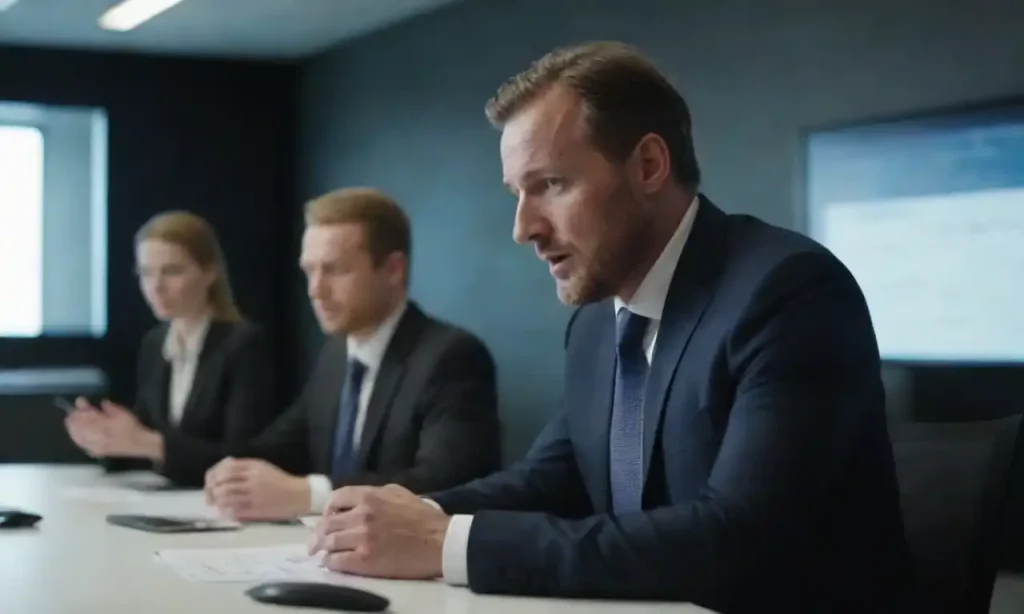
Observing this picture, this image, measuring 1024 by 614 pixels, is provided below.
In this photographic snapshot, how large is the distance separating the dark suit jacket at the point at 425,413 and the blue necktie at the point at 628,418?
30.1 inches

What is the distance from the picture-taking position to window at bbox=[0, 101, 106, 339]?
6309 millimetres

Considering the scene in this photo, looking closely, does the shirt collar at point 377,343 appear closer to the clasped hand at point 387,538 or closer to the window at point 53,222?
the clasped hand at point 387,538

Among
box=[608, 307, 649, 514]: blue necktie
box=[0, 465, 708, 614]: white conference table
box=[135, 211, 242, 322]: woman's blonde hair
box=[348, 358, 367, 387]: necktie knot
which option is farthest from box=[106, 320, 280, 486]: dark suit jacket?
box=[608, 307, 649, 514]: blue necktie

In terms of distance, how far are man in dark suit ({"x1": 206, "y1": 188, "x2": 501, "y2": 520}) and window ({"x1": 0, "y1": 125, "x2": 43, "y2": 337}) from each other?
3.53m

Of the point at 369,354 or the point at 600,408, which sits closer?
the point at 600,408

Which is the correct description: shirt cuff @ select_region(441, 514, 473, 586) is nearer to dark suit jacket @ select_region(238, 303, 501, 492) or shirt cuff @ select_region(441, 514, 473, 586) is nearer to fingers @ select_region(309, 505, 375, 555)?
fingers @ select_region(309, 505, 375, 555)

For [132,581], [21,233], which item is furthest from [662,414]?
[21,233]

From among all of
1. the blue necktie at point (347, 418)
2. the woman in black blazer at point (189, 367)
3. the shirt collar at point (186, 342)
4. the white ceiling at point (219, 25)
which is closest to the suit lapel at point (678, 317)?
the blue necktie at point (347, 418)

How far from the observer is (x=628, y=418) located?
180 cm

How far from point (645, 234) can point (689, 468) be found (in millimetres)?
341

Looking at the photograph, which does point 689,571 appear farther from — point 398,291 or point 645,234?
point 398,291

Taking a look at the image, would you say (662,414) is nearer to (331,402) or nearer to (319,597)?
(319,597)

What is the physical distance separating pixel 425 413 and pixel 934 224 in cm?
133

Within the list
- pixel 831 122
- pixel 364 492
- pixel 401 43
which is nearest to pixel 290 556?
pixel 364 492
